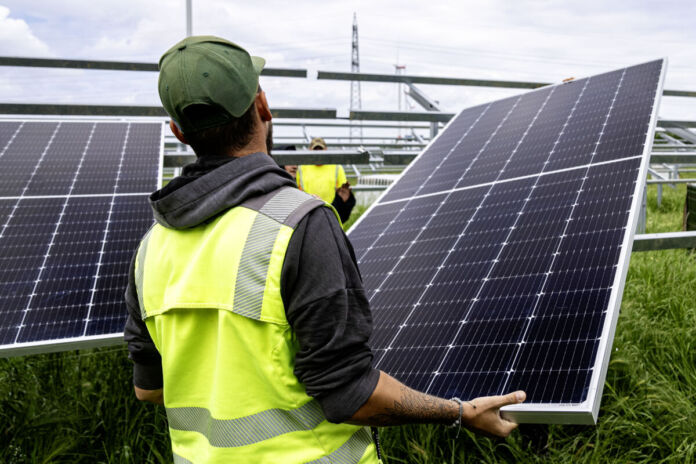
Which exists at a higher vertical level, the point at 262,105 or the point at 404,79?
the point at 262,105

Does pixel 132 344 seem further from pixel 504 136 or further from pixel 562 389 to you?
pixel 504 136

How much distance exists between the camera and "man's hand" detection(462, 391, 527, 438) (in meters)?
1.90

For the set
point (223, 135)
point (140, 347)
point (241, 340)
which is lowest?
point (140, 347)

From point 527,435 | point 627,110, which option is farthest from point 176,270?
point 627,110

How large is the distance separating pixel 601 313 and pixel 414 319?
83 cm

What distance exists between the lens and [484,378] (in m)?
2.23

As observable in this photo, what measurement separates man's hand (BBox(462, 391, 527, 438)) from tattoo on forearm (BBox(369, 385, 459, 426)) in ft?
0.25

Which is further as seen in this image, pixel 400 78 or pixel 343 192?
pixel 343 192

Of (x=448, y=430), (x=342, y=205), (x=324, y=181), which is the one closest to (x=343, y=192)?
(x=342, y=205)

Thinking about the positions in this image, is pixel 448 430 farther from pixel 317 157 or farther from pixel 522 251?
pixel 317 157

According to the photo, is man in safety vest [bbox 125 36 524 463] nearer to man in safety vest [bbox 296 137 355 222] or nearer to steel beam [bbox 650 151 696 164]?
steel beam [bbox 650 151 696 164]

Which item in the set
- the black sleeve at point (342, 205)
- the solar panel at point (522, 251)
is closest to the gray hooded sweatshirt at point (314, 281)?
the solar panel at point (522, 251)

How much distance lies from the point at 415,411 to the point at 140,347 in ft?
3.15

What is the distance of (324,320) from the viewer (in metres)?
1.50
